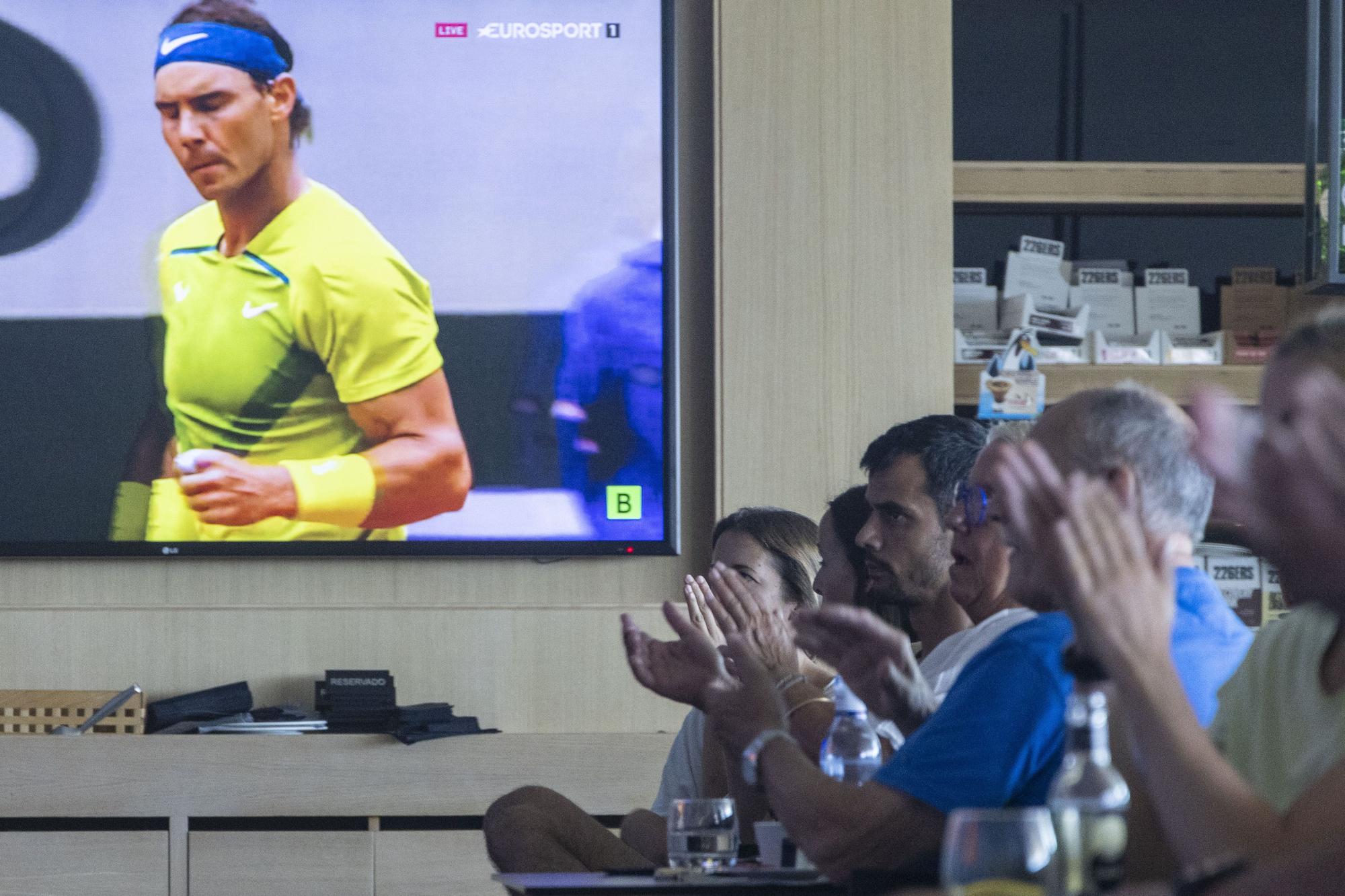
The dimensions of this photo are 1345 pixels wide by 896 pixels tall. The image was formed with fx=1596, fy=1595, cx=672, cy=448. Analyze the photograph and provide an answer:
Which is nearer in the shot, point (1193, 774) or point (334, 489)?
point (1193, 774)

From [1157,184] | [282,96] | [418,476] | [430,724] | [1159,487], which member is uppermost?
[282,96]

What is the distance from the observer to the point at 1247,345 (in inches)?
161

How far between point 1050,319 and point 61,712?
2.63 m

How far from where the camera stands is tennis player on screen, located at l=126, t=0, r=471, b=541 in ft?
13.2

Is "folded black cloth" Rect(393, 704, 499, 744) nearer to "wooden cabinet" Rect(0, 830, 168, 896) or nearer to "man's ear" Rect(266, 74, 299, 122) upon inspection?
"wooden cabinet" Rect(0, 830, 168, 896)

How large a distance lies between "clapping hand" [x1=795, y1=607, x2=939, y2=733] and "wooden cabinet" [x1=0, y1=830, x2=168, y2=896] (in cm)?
232

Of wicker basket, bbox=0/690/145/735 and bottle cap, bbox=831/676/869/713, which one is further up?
bottle cap, bbox=831/676/869/713

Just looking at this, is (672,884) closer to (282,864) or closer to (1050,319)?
(282,864)

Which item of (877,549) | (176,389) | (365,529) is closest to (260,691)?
(365,529)

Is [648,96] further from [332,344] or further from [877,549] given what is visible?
[877,549]

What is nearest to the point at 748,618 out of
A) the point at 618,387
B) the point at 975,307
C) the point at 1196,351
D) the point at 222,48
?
the point at 618,387

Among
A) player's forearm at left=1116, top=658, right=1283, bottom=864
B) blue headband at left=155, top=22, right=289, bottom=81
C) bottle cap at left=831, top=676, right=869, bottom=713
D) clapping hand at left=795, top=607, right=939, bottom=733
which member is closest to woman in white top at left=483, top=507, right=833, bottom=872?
bottle cap at left=831, top=676, right=869, bottom=713

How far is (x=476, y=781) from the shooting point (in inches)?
148

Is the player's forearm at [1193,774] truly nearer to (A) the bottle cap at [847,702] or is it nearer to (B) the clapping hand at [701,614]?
(A) the bottle cap at [847,702]
